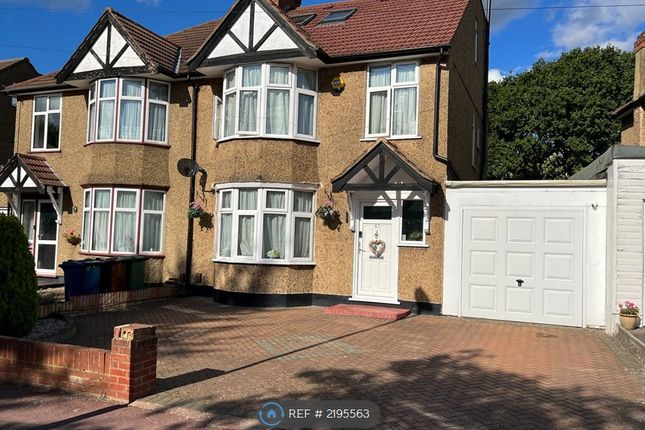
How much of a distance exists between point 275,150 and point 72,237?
6.67m

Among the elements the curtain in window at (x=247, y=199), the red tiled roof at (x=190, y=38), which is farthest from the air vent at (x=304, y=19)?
the curtain in window at (x=247, y=199)

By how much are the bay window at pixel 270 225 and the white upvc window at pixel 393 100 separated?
2.30m

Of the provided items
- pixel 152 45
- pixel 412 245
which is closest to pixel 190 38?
pixel 152 45

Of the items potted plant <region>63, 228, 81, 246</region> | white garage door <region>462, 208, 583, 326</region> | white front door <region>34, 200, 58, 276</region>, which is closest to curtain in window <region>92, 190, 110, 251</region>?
potted plant <region>63, 228, 81, 246</region>

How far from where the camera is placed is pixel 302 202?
1248 cm

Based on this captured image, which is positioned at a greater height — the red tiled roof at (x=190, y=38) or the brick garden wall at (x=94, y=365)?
the red tiled roof at (x=190, y=38)

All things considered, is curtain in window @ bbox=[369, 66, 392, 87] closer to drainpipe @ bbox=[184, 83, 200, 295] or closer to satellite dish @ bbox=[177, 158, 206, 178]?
drainpipe @ bbox=[184, 83, 200, 295]

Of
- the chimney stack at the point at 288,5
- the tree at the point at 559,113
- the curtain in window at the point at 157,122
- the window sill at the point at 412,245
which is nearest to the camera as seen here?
the window sill at the point at 412,245

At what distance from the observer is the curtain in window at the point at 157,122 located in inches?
553

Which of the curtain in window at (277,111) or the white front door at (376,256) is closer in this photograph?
the white front door at (376,256)

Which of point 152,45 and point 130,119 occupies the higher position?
point 152,45

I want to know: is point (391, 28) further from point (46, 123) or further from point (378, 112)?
point (46, 123)

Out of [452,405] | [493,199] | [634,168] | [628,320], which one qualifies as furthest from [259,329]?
[634,168]

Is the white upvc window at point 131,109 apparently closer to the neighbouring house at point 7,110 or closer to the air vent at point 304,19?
the air vent at point 304,19
